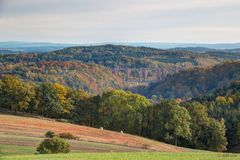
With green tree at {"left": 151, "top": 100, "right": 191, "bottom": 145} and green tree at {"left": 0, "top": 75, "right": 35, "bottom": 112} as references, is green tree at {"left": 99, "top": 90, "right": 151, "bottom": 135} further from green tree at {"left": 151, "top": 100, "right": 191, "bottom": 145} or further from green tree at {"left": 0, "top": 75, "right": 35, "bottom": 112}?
green tree at {"left": 0, "top": 75, "right": 35, "bottom": 112}

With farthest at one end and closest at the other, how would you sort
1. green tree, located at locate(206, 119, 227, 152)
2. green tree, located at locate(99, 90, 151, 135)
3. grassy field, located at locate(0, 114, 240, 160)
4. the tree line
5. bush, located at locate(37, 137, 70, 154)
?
green tree, located at locate(99, 90, 151, 135)
green tree, located at locate(206, 119, 227, 152)
the tree line
grassy field, located at locate(0, 114, 240, 160)
bush, located at locate(37, 137, 70, 154)

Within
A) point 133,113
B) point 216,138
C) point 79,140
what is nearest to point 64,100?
point 133,113

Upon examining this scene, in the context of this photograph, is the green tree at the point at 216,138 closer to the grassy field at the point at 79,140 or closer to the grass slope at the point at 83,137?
the grass slope at the point at 83,137

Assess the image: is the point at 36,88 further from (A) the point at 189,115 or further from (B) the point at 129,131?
(A) the point at 189,115

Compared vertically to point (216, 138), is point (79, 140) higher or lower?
higher

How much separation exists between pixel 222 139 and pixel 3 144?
2358 inches

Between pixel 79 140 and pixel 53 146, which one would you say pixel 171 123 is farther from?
pixel 53 146

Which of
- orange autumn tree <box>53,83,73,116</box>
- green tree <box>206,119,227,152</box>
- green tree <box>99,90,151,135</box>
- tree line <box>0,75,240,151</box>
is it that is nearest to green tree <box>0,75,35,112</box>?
tree line <box>0,75,240,151</box>

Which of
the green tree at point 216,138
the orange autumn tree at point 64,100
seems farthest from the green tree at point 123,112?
the green tree at point 216,138

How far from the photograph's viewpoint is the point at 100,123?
111812 mm

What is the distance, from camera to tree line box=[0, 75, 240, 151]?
96.9 m

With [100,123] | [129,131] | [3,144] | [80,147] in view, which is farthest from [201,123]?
[3,144]

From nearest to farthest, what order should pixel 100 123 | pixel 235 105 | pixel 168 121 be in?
pixel 168 121 < pixel 100 123 < pixel 235 105

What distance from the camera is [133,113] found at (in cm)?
10406
